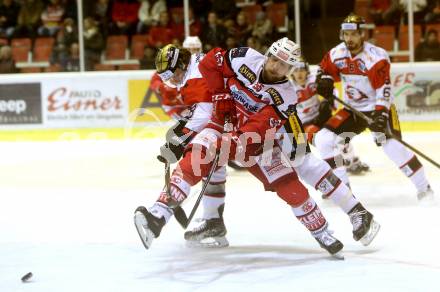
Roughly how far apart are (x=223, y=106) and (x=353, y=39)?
1.81 m

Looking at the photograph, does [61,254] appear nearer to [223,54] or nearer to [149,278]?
[149,278]

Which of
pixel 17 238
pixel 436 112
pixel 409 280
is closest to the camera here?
pixel 409 280

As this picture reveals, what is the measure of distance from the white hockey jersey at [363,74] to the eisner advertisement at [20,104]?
4701 millimetres

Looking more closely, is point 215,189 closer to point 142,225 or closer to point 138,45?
point 142,225

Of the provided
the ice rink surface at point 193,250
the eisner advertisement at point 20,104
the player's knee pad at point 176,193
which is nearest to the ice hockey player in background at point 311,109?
the ice rink surface at point 193,250

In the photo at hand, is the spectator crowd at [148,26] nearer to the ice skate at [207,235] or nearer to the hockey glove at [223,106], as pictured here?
the ice skate at [207,235]

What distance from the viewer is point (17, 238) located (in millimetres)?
5055

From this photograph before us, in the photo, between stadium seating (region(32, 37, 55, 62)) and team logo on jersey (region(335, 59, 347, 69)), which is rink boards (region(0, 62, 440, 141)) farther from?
team logo on jersey (region(335, 59, 347, 69))

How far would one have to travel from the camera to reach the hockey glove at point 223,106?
4.49m

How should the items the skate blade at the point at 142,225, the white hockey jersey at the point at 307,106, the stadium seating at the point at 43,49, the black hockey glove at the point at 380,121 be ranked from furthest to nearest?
the stadium seating at the point at 43,49, the white hockey jersey at the point at 307,106, the black hockey glove at the point at 380,121, the skate blade at the point at 142,225

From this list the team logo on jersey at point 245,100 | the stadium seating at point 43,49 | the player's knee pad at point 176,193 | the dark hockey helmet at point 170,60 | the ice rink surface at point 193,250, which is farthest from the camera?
the stadium seating at point 43,49

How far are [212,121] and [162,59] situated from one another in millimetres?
451

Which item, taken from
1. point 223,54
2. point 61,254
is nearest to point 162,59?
point 223,54

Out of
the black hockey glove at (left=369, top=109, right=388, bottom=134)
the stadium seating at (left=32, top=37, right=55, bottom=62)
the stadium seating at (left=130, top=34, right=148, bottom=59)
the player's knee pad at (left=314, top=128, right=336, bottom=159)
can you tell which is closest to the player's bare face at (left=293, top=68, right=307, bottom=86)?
the player's knee pad at (left=314, top=128, right=336, bottom=159)
